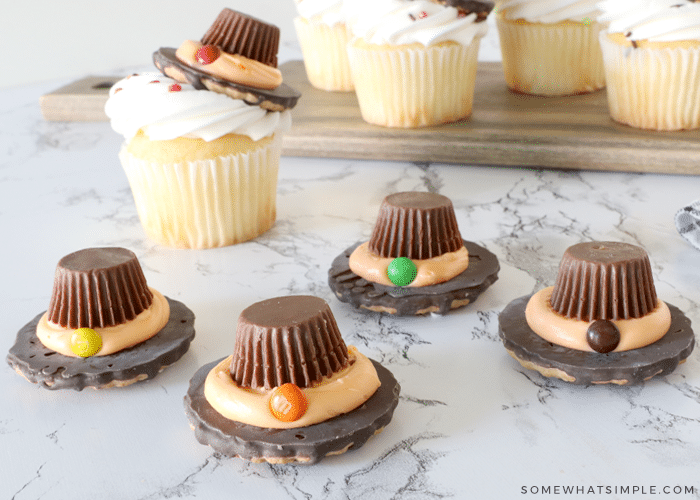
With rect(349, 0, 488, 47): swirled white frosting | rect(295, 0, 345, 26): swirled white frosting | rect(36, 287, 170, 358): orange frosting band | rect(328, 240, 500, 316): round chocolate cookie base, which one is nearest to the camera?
rect(36, 287, 170, 358): orange frosting band

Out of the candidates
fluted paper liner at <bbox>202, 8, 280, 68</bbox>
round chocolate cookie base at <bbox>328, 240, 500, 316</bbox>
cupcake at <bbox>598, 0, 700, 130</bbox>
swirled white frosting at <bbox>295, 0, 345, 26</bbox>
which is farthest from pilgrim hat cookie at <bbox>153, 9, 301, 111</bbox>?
cupcake at <bbox>598, 0, 700, 130</bbox>

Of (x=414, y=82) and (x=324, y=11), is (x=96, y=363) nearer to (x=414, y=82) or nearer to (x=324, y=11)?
(x=414, y=82)

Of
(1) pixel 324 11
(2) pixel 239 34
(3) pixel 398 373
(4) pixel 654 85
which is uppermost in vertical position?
(2) pixel 239 34

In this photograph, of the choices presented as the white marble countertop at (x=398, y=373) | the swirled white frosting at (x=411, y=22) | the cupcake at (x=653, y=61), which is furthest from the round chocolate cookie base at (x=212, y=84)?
the cupcake at (x=653, y=61)

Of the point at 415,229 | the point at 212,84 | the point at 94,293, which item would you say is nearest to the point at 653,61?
the point at 415,229

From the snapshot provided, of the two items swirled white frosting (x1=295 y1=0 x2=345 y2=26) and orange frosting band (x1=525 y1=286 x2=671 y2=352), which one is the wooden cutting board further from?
orange frosting band (x1=525 y1=286 x2=671 y2=352)

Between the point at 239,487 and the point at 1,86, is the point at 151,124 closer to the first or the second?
the point at 239,487
